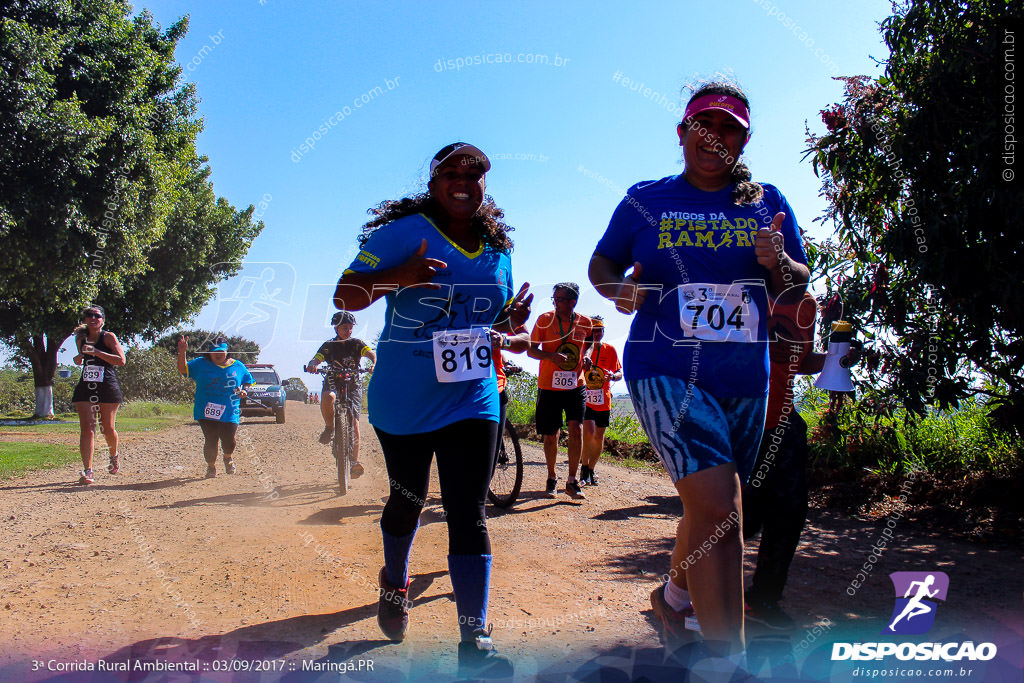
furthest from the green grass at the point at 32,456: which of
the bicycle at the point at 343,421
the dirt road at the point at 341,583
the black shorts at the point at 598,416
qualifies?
the black shorts at the point at 598,416

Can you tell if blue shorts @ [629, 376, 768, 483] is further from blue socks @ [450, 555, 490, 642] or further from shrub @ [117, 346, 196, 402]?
shrub @ [117, 346, 196, 402]

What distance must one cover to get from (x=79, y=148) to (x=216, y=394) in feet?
28.9

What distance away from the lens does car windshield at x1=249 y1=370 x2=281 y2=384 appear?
23.3 metres

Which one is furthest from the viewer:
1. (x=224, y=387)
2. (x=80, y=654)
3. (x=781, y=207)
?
(x=224, y=387)

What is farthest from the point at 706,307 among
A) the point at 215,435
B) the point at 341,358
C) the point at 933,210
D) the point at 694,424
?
the point at 215,435

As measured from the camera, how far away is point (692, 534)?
2.19m

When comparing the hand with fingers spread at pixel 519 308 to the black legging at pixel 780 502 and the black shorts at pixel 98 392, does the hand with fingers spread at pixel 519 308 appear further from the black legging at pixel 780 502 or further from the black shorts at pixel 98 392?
the black shorts at pixel 98 392

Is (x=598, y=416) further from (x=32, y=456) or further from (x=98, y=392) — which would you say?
(x=32, y=456)

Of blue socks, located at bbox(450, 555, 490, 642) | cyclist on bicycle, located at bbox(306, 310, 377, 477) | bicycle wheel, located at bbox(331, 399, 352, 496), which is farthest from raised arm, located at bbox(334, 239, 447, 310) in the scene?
cyclist on bicycle, located at bbox(306, 310, 377, 477)

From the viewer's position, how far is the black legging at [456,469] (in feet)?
9.12

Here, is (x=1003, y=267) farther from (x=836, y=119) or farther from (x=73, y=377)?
(x=73, y=377)

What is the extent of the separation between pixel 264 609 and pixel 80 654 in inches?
32.7

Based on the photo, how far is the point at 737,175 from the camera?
8.72 ft

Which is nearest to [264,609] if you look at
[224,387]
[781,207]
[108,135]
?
[781,207]
